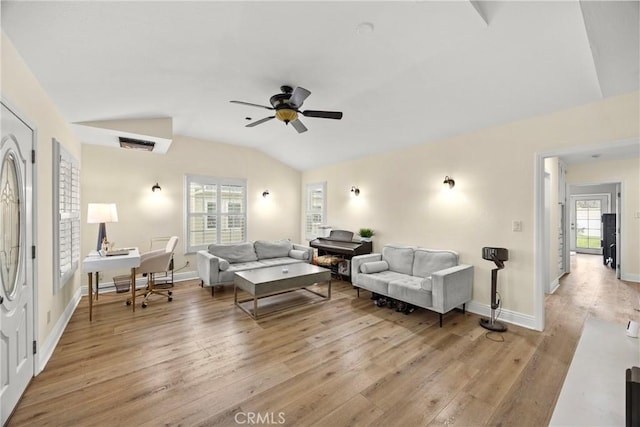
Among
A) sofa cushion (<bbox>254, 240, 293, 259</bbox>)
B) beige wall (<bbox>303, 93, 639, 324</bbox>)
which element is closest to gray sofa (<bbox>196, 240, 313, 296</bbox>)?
sofa cushion (<bbox>254, 240, 293, 259</bbox>)

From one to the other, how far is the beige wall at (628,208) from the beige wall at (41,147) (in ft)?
29.7

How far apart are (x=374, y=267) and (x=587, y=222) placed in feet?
32.2

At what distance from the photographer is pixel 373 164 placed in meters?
5.36

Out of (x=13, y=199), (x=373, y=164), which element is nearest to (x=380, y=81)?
(x=373, y=164)

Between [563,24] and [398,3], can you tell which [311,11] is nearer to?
[398,3]

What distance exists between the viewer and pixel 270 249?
18.6 ft

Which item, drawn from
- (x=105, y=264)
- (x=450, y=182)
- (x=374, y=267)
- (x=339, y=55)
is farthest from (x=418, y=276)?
Answer: (x=105, y=264)

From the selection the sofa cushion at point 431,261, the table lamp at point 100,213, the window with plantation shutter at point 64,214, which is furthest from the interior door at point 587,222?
the window with plantation shutter at point 64,214

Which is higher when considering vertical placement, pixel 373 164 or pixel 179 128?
pixel 179 128

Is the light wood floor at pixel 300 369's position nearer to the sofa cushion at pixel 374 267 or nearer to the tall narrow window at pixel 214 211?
the sofa cushion at pixel 374 267

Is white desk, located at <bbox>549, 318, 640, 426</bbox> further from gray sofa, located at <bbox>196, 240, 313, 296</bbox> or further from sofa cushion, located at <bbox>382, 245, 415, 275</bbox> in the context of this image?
gray sofa, located at <bbox>196, 240, 313, 296</bbox>

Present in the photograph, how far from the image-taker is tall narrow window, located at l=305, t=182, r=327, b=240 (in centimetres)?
655

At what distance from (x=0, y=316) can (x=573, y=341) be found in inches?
197

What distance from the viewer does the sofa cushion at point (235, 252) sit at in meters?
5.05
